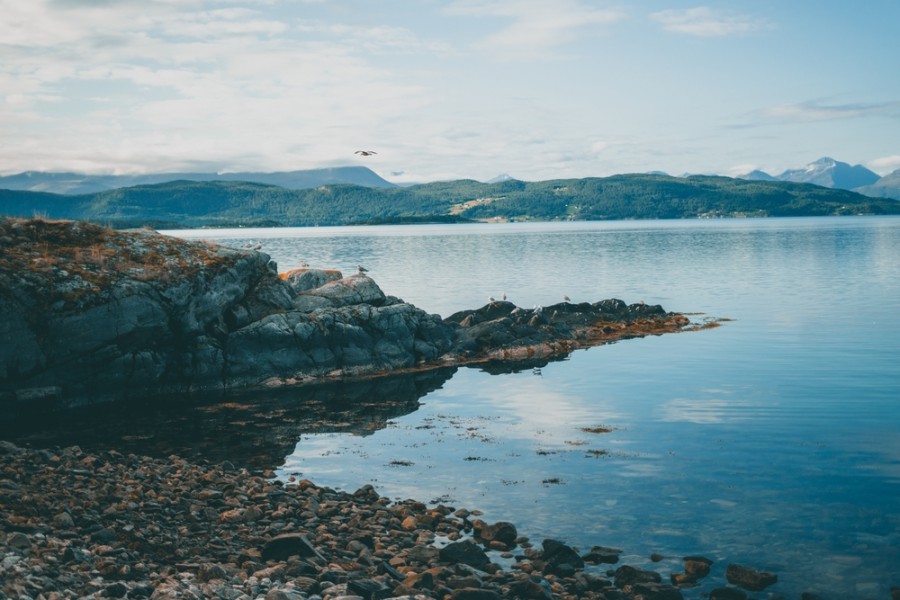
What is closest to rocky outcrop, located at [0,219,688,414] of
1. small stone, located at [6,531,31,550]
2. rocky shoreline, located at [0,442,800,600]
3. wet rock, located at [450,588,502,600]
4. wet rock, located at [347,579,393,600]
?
rocky shoreline, located at [0,442,800,600]

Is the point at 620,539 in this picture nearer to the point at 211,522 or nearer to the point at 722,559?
the point at 722,559

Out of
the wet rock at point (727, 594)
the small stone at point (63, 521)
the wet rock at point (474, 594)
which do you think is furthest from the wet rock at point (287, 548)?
the wet rock at point (727, 594)

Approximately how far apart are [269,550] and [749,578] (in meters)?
10.9

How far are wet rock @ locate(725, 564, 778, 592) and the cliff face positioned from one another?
28.9 metres

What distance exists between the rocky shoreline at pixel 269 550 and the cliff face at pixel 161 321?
1347 centimetres

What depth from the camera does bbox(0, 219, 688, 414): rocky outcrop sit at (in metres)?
35.9

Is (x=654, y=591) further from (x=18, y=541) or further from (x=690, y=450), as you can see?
(x=18, y=541)

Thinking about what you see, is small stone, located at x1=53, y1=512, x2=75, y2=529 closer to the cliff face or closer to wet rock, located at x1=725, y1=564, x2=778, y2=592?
wet rock, located at x1=725, y1=564, x2=778, y2=592

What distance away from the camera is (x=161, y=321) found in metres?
38.8

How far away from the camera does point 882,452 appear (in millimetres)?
25922

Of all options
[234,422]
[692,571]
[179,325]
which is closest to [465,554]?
[692,571]

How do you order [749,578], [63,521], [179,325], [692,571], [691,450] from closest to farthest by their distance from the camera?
[749,578]
[692,571]
[63,521]
[691,450]
[179,325]

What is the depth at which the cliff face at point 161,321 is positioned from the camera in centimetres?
3588

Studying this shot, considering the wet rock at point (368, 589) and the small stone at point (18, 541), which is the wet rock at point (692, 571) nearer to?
the wet rock at point (368, 589)
